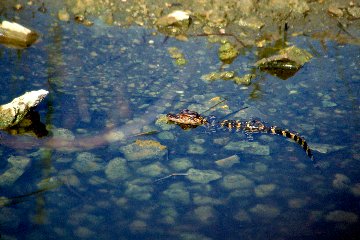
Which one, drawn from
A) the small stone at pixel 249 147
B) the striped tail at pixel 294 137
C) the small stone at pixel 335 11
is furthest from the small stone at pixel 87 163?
the small stone at pixel 335 11

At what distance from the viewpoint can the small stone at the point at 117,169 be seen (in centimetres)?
343

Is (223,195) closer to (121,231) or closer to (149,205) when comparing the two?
(149,205)

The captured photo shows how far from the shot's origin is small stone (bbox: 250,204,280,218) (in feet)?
10.2

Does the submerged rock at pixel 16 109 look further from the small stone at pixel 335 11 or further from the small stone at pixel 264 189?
the small stone at pixel 335 11

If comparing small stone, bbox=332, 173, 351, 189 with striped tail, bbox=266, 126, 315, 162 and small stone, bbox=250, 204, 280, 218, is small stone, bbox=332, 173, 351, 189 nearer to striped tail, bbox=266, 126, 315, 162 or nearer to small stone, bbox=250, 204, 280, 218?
striped tail, bbox=266, 126, 315, 162

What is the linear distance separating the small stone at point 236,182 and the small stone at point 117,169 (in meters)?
0.90

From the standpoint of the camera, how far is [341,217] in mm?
3053

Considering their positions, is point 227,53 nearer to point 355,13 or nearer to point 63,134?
point 355,13

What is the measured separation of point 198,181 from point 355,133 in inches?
→ 71.1

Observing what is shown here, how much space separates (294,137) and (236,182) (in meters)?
0.88

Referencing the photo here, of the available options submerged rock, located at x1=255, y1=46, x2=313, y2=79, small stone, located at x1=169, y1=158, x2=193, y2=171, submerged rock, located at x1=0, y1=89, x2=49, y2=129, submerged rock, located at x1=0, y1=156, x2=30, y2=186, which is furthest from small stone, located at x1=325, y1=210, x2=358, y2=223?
submerged rock, located at x1=0, y1=89, x2=49, y2=129

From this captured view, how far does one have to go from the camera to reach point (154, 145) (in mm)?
3768

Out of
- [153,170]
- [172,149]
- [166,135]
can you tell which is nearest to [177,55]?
[166,135]

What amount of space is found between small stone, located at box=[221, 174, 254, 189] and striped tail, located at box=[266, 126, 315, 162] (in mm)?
707
